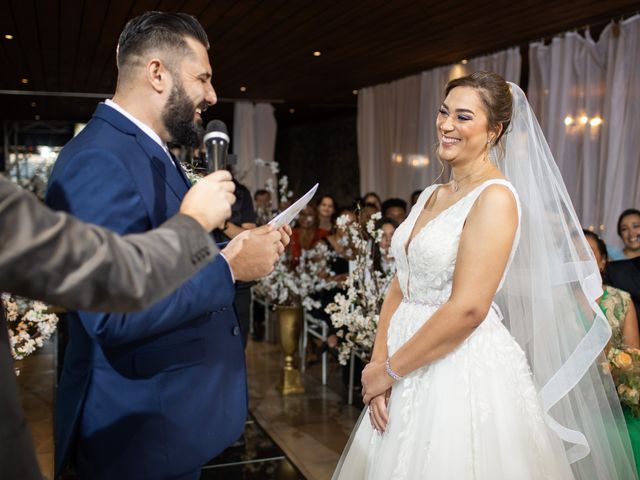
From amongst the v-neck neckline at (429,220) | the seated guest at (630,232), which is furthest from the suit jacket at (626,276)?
the v-neck neckline at (429,220)

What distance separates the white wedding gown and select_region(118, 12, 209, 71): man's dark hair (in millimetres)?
1014

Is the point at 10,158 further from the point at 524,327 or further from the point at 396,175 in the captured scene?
the point at 524,327

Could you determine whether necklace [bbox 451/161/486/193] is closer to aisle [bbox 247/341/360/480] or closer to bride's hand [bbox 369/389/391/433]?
bride's hand [bbox 369/389/391/433]

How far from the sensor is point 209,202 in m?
1.09

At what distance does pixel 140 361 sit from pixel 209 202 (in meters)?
0.49

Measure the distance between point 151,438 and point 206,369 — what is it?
204 mm

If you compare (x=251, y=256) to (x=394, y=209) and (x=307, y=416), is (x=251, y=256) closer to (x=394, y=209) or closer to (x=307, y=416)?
(x=307, y=416)

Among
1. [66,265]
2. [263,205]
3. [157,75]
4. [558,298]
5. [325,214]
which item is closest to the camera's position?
[66,265]

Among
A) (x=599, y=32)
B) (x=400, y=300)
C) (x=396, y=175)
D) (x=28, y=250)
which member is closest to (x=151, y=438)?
(x=28, y=250)

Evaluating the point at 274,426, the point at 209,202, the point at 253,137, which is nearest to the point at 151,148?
the point at 209,202

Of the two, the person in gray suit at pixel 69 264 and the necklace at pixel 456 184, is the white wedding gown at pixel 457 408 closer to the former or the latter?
the necklace at pixel 456 184

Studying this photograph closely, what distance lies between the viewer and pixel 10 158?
1519 centimetres

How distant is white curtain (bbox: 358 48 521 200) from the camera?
7797 millimetres

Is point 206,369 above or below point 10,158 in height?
below
